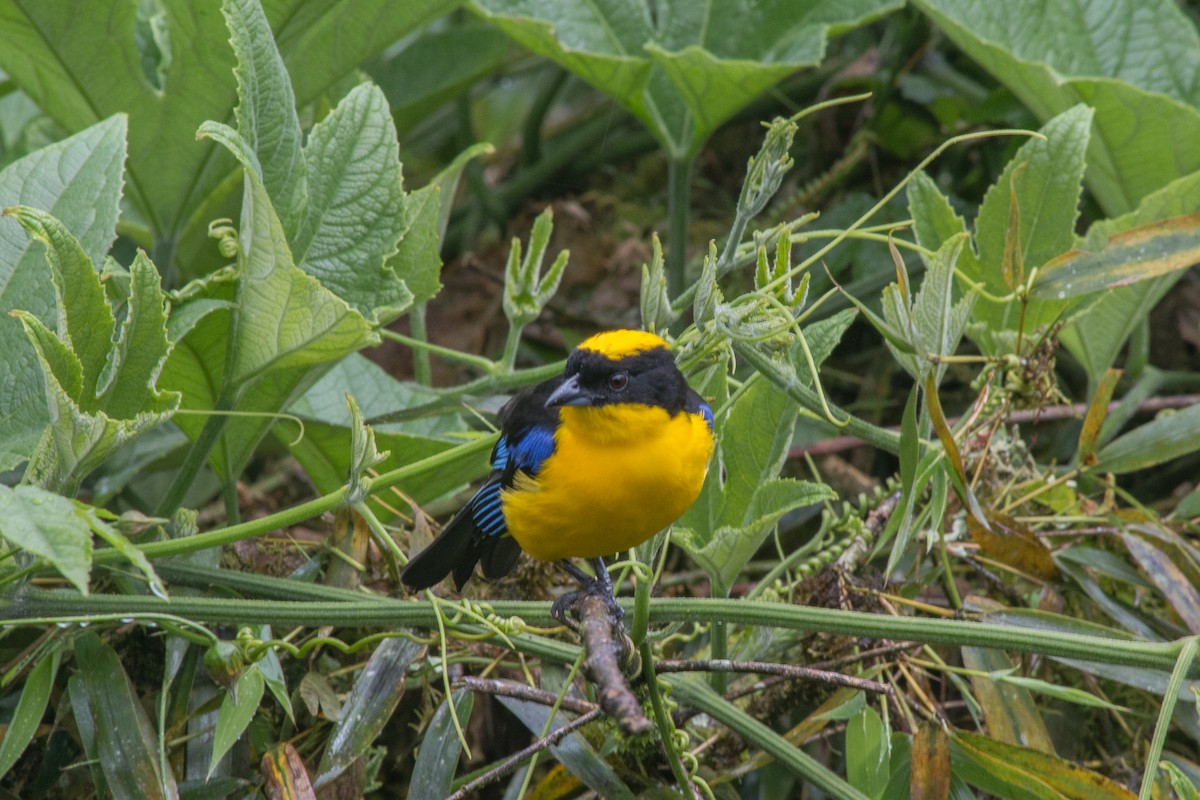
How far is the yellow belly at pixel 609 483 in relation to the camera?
178 cm

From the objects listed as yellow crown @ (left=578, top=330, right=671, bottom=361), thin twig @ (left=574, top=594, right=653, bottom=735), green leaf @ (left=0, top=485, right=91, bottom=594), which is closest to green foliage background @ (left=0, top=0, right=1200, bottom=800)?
green leaf @ (left=0, top=485, right=91, bottom=594)

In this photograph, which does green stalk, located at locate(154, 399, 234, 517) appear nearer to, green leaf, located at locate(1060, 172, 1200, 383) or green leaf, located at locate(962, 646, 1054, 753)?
green leaf, located at locate(962, 646, 1054, 753)

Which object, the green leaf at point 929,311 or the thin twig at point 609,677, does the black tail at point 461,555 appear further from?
the green leaf at point 929,311

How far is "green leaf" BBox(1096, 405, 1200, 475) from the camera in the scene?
210cm

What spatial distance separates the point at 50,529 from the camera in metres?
1.19

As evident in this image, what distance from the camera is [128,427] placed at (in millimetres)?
1477

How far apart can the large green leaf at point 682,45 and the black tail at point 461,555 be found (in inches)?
38.0

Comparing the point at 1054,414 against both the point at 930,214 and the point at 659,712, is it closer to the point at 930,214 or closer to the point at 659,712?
the point at 930,214

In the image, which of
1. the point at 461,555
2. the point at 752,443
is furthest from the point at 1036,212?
the point at 461,555

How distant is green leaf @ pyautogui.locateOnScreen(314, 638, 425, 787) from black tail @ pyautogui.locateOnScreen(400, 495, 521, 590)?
10 centimetres

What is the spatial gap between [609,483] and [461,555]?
0.28 metres

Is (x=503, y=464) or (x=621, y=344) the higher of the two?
(x=621, y=344)

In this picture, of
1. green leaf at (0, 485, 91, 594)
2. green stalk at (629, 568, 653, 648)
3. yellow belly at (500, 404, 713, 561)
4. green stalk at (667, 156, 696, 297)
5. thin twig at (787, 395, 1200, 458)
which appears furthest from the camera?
green stalk at (667, 156, 696, 297)

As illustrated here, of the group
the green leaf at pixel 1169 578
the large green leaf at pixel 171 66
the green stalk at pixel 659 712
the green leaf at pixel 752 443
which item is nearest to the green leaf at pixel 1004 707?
the green leaf at pixel 1169 578
